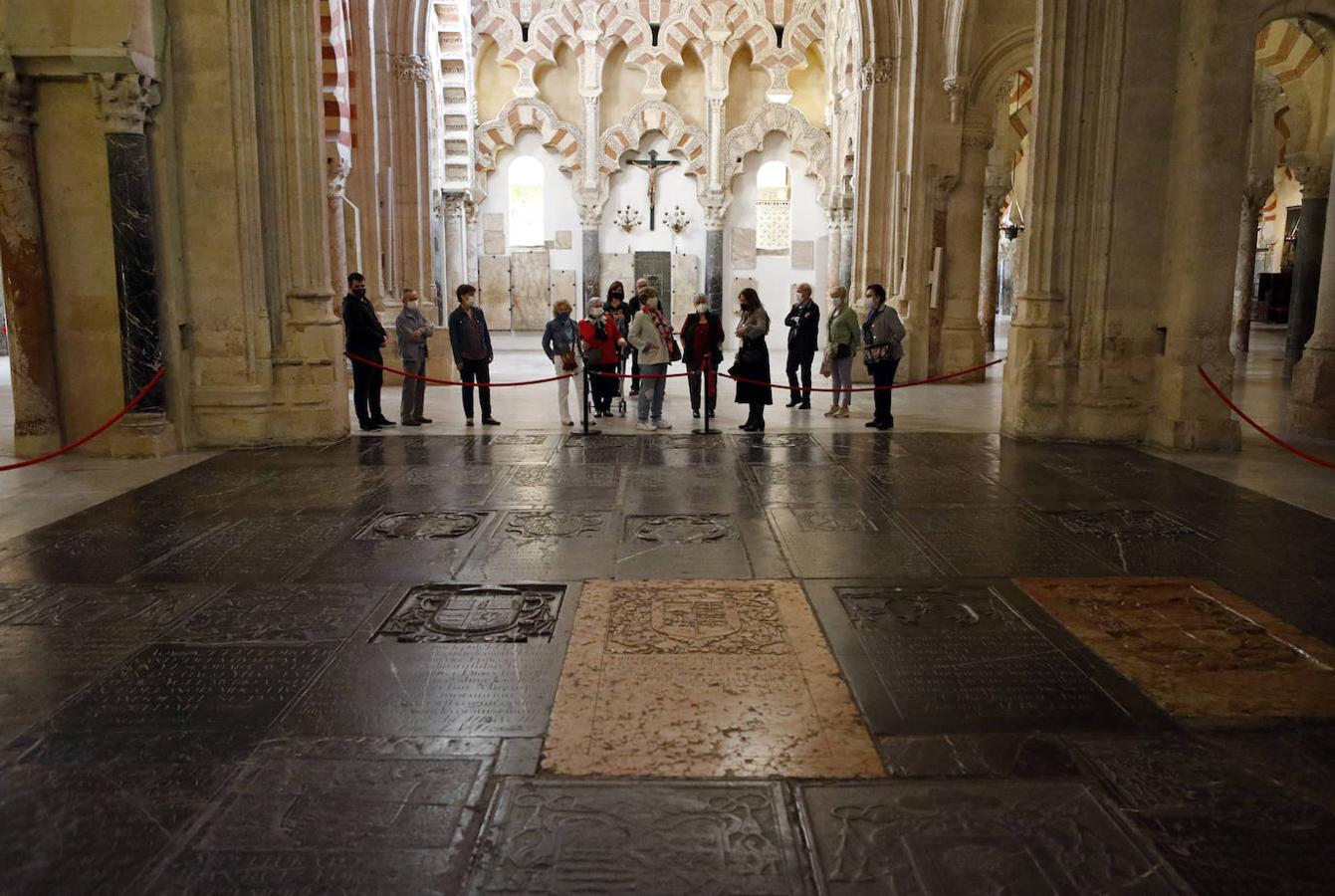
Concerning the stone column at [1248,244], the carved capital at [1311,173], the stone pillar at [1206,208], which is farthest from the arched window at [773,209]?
the stone pillar at [1206,208]

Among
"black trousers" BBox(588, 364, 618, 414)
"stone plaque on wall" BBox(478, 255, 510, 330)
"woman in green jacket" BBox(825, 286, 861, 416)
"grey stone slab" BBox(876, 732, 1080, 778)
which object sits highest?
"stone plaque on wall" BBox(478, 255, 510, 330)

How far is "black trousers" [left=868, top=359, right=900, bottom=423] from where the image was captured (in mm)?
10102

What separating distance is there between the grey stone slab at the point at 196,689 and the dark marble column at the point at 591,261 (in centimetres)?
2078

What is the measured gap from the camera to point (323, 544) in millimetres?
5672

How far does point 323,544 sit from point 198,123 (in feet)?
15.9

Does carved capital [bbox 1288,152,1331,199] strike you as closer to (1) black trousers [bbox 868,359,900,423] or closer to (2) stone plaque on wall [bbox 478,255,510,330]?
(1) black trousers [bbox 868,359,900,423]

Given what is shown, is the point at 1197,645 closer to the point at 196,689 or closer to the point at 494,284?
the point at 196,689

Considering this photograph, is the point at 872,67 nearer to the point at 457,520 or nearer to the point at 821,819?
the point at 457,520

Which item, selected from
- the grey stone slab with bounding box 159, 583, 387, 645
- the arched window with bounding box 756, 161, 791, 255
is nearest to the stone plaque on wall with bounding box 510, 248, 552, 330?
the arched window with bounding box 756, 161, 791, 255

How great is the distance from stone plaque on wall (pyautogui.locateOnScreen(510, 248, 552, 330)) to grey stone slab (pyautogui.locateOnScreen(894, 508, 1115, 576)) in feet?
63.4

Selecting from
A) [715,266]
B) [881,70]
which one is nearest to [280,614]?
[881,70]

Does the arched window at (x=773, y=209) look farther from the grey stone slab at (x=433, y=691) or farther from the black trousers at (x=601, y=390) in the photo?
the grey stone slab at (x=433, y=691)

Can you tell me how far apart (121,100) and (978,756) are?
797 centimetres

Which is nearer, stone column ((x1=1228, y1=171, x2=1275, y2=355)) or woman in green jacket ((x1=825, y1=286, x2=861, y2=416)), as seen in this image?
woman in green jacket ((x1=825, y1=286, x2=861, y2=416))
